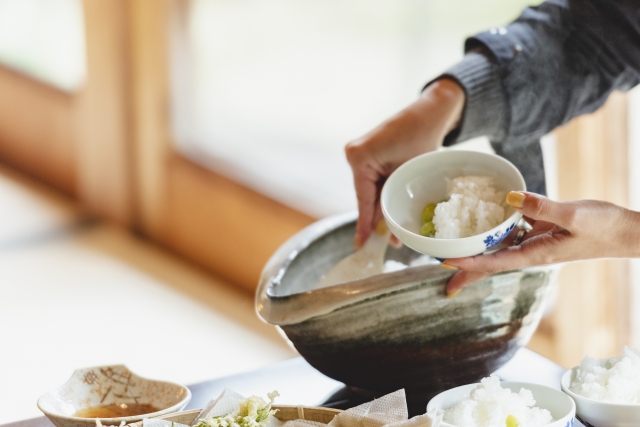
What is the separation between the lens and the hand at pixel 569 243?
43.9 inches

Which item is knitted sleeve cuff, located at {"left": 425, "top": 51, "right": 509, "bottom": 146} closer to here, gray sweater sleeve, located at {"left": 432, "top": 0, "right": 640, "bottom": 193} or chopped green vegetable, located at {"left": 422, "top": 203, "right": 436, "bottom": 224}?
gray sweater sleeve, located at {"left": 432, "top": 0, "right": 640, "bottom": 193}

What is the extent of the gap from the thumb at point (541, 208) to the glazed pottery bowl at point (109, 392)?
556 millimetres

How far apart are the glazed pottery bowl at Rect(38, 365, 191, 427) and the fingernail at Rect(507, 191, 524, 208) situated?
0.55 meters

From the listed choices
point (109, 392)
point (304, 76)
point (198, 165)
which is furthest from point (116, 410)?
point (198, 165)

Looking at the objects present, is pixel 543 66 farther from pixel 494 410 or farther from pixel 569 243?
pixel 494 410

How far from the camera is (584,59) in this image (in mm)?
1545

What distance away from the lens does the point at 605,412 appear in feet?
3.55

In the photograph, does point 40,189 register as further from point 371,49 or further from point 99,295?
point 371,49

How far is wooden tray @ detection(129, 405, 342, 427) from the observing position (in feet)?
3.62

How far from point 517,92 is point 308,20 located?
1841 millimetres

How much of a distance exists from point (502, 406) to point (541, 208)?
0.87 feet

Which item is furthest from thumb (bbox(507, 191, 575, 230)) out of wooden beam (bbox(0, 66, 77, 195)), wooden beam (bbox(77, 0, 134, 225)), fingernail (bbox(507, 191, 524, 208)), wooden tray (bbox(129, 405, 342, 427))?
wooden beam (bbox(0, 66, 77, 195))

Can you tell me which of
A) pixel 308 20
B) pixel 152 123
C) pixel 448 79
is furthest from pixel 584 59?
pixel 152 123

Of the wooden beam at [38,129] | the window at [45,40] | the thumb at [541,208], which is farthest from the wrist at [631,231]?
the wooden beam at [38,129]
